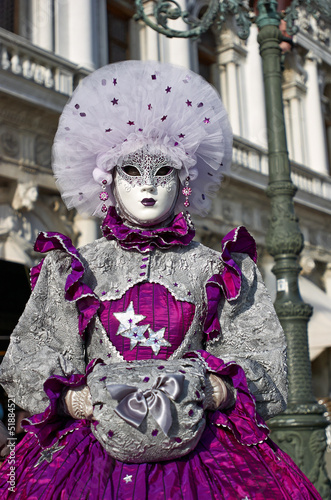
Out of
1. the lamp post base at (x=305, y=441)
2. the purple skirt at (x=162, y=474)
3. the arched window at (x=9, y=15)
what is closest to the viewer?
the purple skirt at (x=162, y=474)

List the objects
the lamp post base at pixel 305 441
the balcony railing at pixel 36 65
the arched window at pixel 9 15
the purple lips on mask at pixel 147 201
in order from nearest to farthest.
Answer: the purple lips on mask at pixel 147 201 < the lamp post base at pixel 305 441 < the balcony railing at pixel 36 65 < the arched window at pixel 9 15

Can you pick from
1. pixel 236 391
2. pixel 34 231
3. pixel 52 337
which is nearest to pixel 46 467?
pixel 52 337

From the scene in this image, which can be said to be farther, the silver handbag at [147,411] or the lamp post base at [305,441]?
the lamp post base at [305,441]

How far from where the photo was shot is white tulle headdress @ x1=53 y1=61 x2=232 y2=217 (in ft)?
7.43

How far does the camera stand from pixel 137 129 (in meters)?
2.26

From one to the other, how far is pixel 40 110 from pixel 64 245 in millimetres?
5685

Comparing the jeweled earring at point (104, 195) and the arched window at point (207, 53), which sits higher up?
the arched window at point (207, 53)

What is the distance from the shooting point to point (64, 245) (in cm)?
216

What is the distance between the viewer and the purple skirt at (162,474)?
1.70m

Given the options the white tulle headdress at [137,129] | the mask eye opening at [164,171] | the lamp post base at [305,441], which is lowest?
the lamp post base at [305,441]

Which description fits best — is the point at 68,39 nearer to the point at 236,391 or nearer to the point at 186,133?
the point at 186,133

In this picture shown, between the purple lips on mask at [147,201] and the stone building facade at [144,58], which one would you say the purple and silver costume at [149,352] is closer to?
the purple lips on mask at [147,201]

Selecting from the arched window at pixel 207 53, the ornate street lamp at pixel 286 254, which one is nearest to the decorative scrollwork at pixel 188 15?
the ornate street lamp at pixel 286 254

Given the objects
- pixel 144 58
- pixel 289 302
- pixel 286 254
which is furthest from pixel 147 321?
pixel 144 58
